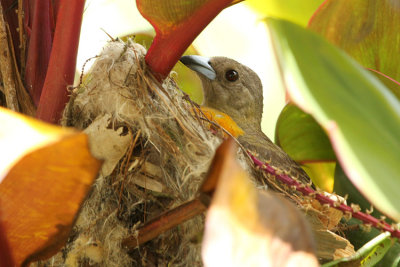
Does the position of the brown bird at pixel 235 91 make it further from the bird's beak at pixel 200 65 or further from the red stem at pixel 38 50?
the red stem at pixel 38 50

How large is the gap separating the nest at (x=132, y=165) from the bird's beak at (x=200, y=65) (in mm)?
724

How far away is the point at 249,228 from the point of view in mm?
553

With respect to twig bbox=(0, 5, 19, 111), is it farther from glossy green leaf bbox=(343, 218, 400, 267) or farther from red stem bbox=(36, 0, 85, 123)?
glossy green leaf bbox=(343, 218, 400, 267)

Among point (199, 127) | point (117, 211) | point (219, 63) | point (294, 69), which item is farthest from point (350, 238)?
point (219, 63)

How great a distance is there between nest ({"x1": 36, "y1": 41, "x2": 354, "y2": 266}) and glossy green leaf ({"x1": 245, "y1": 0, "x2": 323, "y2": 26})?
46 centimetres

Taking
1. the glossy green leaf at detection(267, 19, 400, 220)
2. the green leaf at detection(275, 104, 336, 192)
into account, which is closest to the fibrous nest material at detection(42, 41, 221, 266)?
the glossy green leaf at detection(267, 19, 400, 220)

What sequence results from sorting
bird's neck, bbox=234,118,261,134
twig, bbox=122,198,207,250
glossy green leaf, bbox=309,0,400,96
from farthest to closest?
bird's neck, bbox=234,118,261,134
glossy green leaf, bbox=309,0,400,96
twig, bbox=122,198,207,250

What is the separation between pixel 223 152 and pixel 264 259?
122mm

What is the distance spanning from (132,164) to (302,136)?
67 centimetres

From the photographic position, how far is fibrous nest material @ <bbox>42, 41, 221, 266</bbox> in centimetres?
95

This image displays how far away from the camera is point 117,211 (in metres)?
1.00

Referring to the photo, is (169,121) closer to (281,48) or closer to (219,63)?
(281,48)

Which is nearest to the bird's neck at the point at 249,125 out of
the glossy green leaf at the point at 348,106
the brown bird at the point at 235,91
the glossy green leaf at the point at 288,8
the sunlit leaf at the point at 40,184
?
the brown bird at the point at 235,91

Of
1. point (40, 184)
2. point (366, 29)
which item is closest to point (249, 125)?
point (366, 29)
